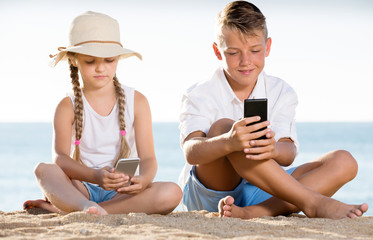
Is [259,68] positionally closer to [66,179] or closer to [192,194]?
[192,194]

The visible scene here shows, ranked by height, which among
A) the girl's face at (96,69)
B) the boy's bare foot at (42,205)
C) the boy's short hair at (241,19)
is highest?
the boy's short hair at (241,19)

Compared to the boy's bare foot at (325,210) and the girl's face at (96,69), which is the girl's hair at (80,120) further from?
the boy's bare foot at (325,210)

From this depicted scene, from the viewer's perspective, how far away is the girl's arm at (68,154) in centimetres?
327

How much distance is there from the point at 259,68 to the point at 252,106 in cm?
71

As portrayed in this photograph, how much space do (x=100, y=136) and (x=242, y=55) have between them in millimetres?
1204

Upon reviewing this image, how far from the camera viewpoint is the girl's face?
11.7 ft

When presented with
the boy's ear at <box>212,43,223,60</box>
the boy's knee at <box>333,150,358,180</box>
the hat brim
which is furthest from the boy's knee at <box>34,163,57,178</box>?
the boy's knee at <box>333,150,358,180</box>

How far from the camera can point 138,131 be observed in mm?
3719

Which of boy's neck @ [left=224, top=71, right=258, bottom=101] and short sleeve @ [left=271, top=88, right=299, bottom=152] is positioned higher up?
boy's neck @ [left=224, top=71, right=258, bottom=101]

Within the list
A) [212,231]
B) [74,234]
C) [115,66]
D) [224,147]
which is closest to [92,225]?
[74,234]

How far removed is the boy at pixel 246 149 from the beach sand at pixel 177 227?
0.17 m

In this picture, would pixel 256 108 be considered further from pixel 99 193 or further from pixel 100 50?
pixel 99 193

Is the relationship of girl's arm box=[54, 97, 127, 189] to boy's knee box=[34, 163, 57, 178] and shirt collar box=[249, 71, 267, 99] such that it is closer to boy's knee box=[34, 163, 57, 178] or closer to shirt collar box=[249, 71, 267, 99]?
boy's knee box=[34, 163, 57, 178]

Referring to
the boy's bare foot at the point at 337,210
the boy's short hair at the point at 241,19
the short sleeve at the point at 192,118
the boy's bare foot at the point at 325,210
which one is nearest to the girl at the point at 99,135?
the short sleeve at the point at 192,118
